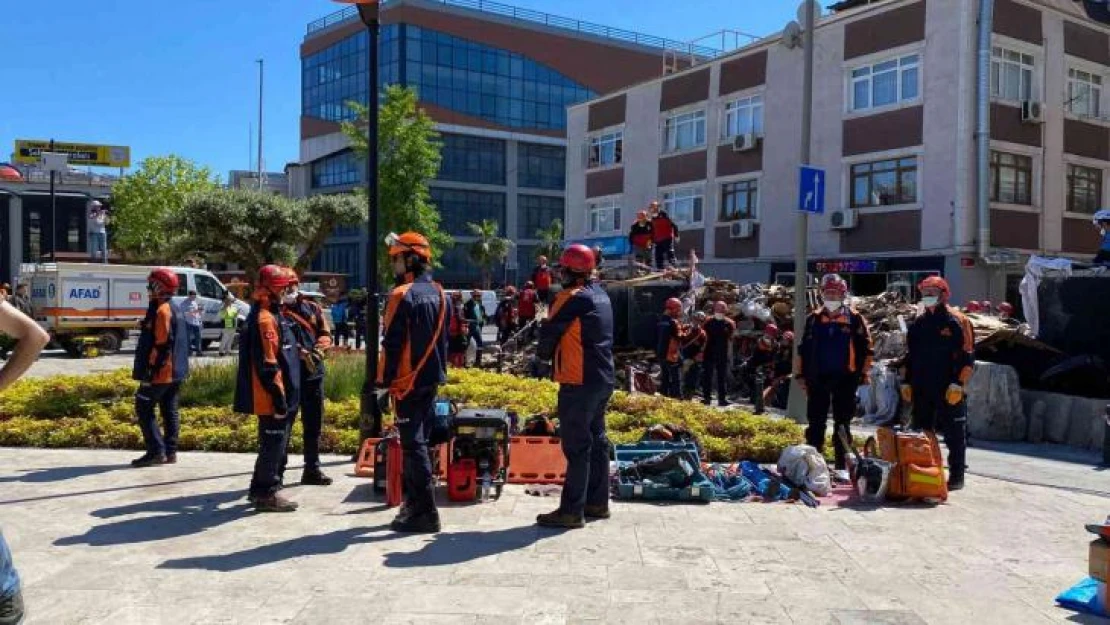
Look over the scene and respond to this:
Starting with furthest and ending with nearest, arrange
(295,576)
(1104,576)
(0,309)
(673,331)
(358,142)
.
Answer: (358,142) → (673,331) → (295,576) → (1104,576) → (0,309)

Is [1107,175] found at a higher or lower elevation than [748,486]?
higher

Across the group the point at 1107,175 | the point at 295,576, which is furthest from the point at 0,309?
the point at 1107,175

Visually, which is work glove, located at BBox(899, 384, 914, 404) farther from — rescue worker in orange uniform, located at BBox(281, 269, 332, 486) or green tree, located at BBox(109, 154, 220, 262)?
green tree, located at BBox(109, 154, 220, 262)

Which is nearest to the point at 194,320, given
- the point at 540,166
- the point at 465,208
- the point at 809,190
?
the point at 809,190

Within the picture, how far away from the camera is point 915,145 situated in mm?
25406

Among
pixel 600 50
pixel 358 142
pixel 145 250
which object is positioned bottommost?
pixel 145 250

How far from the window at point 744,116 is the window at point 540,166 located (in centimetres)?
3386

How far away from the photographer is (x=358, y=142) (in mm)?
34000

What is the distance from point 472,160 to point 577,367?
57514 millimetres

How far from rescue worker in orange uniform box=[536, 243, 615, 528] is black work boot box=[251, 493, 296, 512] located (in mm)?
1904

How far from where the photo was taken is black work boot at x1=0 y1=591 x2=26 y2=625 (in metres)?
3.14

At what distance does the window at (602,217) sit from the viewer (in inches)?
1486

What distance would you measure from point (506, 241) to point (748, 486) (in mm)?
53118

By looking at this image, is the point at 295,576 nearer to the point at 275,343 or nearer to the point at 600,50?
the point at 275,343
